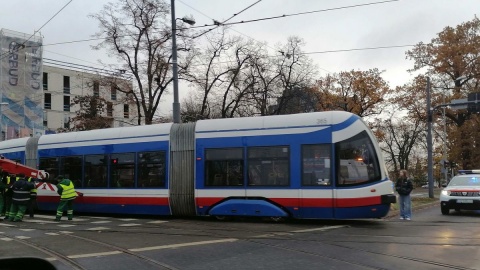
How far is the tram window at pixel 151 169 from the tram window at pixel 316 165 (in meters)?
4.80

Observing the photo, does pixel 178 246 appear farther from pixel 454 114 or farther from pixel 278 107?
pixel 454 114

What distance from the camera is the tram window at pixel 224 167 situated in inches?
536

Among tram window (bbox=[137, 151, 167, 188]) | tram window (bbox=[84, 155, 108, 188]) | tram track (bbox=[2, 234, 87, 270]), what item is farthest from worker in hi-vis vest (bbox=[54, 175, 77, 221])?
tram track (bbox=[2, 234, 87, 270])

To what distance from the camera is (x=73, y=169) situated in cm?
1705

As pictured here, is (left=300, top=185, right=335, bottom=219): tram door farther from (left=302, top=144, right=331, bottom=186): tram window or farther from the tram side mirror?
the tram side mirror

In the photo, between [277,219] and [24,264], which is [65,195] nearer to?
[277,219]

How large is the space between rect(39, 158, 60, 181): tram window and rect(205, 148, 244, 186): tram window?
278 inches

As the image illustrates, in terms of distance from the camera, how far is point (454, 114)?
43.5 meters

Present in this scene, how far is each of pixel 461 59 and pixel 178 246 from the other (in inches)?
1525

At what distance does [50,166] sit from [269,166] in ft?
31.5

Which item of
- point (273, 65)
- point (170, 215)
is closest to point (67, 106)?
point (273, 65)

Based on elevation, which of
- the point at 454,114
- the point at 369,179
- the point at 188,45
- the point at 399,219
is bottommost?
the point at 399,219

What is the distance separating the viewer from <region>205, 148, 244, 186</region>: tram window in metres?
13.6

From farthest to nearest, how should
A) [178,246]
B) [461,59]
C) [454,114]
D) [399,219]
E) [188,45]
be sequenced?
1. [454,114]
2. [461,59]
3. [188,45]
4. [399,219]
5. [178,246]
